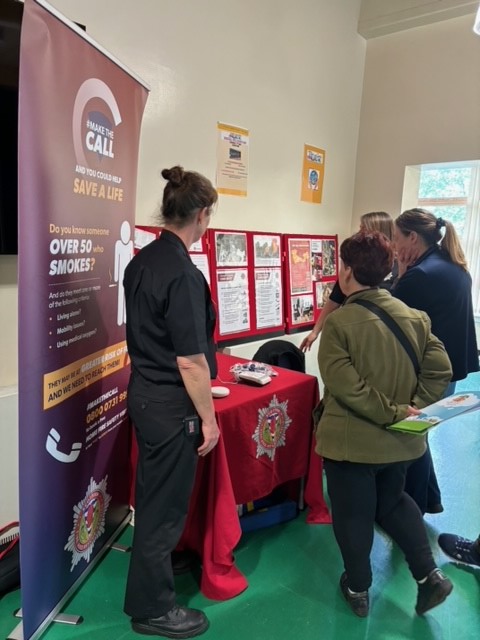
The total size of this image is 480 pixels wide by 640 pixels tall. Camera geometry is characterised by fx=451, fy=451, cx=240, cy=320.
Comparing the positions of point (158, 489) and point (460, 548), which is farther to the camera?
point (460, 548)

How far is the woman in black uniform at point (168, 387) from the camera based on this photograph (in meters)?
1.37

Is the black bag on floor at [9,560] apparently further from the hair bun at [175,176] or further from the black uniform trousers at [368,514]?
the hair bun at [175,176]

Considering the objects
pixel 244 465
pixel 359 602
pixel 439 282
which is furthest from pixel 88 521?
pixel 439 282

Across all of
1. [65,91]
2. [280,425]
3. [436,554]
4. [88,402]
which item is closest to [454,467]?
[436,554]

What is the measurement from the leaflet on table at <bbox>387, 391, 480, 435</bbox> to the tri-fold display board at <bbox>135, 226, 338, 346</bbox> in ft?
5.13

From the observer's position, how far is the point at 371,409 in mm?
1485

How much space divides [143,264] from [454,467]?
251cm

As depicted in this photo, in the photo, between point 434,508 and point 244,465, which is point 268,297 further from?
point 434,508

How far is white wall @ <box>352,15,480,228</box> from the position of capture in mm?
3387

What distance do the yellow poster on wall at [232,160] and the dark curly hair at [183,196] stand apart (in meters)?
1.45

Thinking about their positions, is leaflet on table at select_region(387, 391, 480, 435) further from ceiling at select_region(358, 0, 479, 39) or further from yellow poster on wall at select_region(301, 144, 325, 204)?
ceiling at select_region(358, 0, 479, 39)

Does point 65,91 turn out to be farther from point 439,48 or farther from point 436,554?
point 439,48

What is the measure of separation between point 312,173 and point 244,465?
2.46 meters

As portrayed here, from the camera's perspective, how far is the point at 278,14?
3000 millimetres
